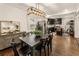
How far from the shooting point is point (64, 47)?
228 cm

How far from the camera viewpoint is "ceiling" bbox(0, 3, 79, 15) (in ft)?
7.42

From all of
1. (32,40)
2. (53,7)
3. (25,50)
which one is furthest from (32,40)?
(53,7)

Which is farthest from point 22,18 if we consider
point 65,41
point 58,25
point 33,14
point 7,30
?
point 65,41

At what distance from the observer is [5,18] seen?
226 cm

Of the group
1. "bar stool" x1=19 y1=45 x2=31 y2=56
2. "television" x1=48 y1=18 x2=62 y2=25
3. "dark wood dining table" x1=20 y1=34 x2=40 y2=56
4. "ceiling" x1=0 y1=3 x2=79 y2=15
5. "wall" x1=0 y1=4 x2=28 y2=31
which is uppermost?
"ceiling" x1=0 y1=3 x2=79 y2=15

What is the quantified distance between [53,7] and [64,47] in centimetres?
81

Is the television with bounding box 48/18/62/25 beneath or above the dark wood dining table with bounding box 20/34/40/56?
above

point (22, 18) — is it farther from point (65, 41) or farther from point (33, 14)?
point (65, 41)

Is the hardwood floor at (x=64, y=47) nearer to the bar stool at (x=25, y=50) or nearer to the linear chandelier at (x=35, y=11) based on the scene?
the bar stool at (x=25, y=50)

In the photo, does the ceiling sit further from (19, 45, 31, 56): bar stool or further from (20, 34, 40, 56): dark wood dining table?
(19, 45, 31, 56): bar stool

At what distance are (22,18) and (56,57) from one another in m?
1.04

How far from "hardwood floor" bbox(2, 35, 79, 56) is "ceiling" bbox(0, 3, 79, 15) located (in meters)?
0.52

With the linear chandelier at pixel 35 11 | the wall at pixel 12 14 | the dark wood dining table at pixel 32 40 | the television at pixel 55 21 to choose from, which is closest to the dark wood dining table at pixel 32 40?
the dark wood dining table at pixel 32 40

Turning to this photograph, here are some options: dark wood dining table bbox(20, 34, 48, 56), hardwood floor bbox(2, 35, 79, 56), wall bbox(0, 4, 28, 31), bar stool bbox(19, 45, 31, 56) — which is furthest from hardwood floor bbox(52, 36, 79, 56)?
wall bbox(0, 4, 28, 31)
